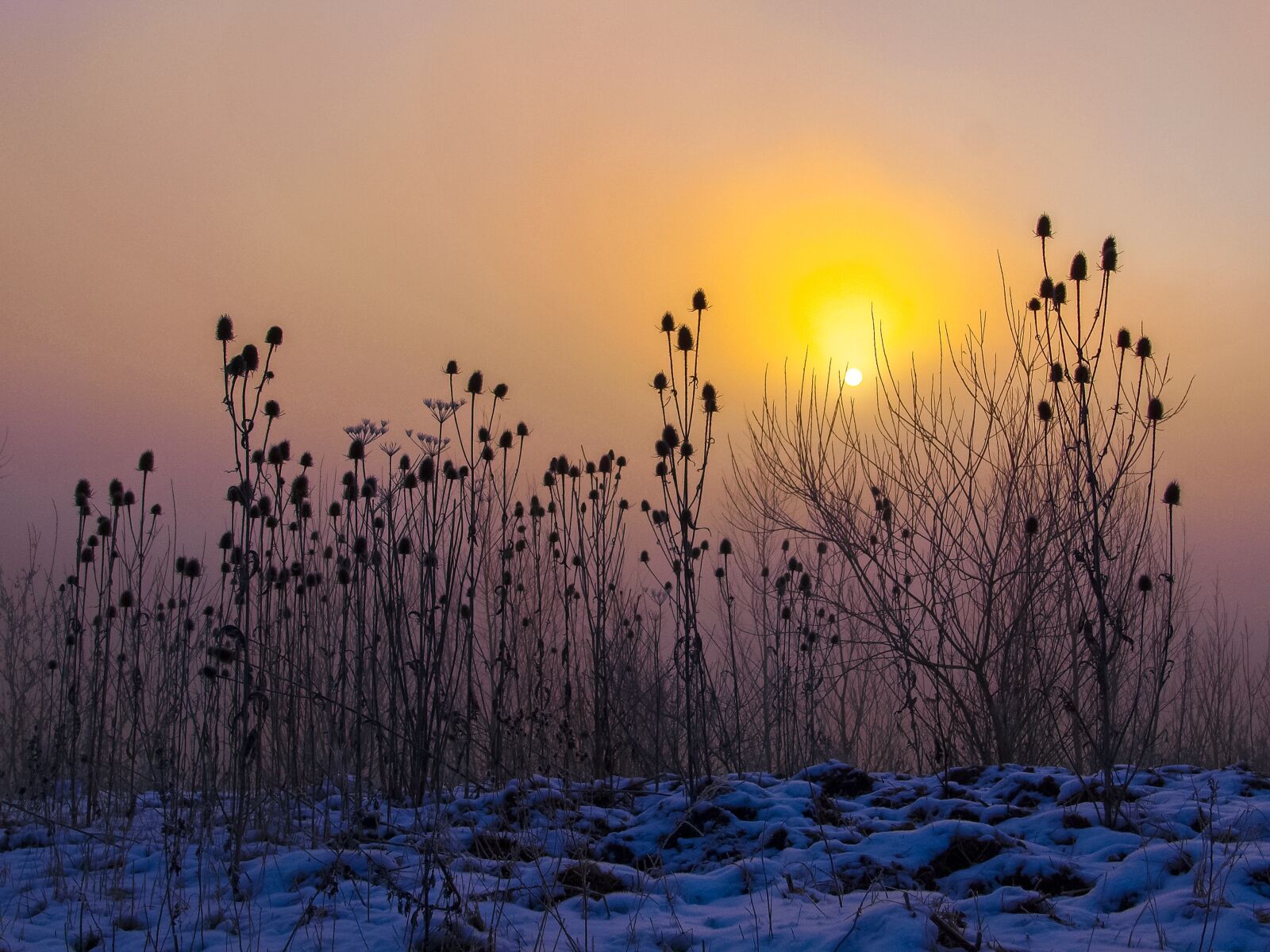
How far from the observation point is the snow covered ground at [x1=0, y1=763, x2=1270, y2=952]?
318 centimetres

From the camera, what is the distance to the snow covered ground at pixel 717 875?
125 inches

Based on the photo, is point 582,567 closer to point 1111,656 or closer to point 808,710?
point 808,710

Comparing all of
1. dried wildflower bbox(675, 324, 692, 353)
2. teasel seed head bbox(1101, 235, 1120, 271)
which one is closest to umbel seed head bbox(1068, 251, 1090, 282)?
teasel seed head bbox(1101, 235, 1120, 271)

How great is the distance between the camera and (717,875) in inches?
163

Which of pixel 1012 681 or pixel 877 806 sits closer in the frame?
pixel 877 806

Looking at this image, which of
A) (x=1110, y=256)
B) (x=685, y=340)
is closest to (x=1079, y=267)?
(x=1110, y=256)

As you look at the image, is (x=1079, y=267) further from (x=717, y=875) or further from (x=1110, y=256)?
(x=717, y=875)

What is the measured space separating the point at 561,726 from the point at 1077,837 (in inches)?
150

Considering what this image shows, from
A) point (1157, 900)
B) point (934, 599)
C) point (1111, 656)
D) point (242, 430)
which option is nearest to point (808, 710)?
point (934, 599)

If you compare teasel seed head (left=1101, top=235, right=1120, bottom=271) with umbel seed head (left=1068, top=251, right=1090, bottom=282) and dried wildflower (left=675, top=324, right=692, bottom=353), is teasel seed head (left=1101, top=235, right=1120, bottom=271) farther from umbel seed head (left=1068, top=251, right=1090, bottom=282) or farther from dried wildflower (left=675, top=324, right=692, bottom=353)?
dried wildflower (left=675, top=324, right=692, bottom=353)

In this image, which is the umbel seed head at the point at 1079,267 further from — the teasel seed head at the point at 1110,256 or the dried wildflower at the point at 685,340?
the dried wildflower at the point at 685,340

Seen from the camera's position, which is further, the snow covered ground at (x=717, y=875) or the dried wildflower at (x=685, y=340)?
the dried wildflower at (x=685, y=340)

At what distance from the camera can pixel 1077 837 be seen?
4488 mm

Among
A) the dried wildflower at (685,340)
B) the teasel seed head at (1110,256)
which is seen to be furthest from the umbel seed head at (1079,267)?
the dried wildflower at (685,340)
